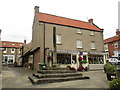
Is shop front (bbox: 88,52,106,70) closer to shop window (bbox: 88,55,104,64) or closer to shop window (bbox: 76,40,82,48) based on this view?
shop window (bbox: 88,55,104,64)

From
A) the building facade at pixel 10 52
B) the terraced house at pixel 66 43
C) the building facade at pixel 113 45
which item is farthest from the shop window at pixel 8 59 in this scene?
the building facade at pixel 113 45

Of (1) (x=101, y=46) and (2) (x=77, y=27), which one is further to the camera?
(1) (x=101, y=46)

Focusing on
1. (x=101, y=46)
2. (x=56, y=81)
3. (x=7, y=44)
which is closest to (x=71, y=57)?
(x=101, y=46)

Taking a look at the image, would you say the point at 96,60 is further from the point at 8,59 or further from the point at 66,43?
the point at 8,59

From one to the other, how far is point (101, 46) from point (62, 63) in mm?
10205

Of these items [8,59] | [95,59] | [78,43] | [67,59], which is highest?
[78,43]

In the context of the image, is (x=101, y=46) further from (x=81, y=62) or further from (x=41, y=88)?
(x=41, y=88)

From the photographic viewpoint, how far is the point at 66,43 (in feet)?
64.1

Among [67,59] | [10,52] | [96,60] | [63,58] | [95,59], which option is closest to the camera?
[63,58]

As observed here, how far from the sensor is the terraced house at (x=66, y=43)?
1766 centimetres

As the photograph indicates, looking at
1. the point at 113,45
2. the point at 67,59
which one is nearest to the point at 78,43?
the point at 67,59

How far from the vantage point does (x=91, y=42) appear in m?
22.7

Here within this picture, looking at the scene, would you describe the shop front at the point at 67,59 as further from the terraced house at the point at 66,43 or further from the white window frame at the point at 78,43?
the white window frame at the point at 78,43

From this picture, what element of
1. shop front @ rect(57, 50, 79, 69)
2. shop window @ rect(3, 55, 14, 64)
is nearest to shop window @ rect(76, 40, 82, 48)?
shop front @ rect(57, 50, 79, 69)
